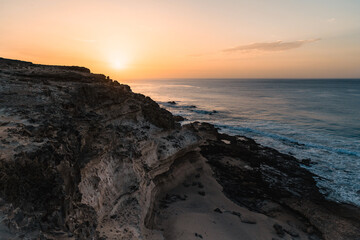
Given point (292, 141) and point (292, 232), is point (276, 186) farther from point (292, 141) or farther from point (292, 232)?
point (292, 141)

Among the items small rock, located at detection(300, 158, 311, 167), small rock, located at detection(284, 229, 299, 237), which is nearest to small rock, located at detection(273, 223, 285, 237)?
small rock, located at detection(284, 229, 299, 237)

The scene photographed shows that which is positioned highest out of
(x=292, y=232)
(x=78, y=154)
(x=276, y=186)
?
(x=78, y=154)

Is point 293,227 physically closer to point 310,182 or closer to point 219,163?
point 310,182

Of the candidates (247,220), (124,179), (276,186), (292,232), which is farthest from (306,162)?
(124,179)

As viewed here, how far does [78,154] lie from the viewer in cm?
800

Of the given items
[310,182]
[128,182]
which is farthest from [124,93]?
[310,182]

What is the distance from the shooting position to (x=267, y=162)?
20250 millimetres

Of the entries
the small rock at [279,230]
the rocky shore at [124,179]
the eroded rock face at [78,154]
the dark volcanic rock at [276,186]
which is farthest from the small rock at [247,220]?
the eroded rock face at [78,154]

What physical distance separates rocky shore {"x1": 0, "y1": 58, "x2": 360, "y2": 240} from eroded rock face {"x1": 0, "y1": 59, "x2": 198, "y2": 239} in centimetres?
3

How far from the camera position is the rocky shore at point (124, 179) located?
5324mm

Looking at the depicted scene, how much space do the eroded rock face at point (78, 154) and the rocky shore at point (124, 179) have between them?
0.03 m

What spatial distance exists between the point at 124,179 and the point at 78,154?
327 cm

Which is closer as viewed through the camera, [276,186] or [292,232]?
[292,232]

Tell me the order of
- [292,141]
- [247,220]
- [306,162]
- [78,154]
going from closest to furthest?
[78,154], [247,220], [306,162], [292,141]
